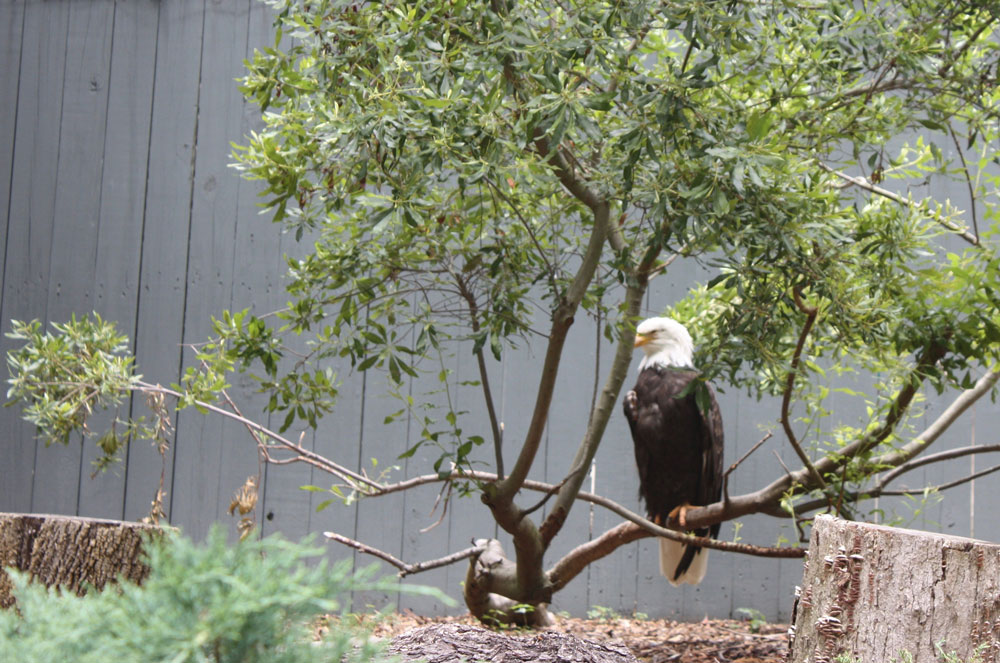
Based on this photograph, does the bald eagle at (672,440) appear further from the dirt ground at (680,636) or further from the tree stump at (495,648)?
the tree stump at (495,648)

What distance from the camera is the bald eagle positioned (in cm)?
306

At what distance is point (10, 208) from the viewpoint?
3377 mm

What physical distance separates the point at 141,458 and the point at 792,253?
253cm

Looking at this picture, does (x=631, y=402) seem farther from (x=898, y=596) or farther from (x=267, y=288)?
(x=898, y=596)

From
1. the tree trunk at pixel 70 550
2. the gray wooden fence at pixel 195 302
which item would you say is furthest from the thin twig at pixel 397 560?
the gray wooden fence at pixel 195 302

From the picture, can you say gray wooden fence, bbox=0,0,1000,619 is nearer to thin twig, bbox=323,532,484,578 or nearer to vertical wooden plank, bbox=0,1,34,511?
vertical wooden plank, bbox=0,1,34,511

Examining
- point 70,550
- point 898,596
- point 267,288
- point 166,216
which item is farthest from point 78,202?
point 898,596

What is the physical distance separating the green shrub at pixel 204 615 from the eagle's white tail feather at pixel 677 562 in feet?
8.13

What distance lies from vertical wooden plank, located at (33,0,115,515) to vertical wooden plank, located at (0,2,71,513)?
12mm

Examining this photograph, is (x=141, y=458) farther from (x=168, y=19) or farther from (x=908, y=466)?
(x=908, y=466)

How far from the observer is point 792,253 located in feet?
5.61

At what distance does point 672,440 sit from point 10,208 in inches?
102

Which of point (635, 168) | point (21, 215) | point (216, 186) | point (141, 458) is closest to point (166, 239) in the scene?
point (216, 186)

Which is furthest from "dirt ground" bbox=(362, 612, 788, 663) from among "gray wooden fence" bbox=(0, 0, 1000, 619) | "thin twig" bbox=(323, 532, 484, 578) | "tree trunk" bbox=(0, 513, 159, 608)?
"tree trunk" bbox=(0, 513, 159, 608)
